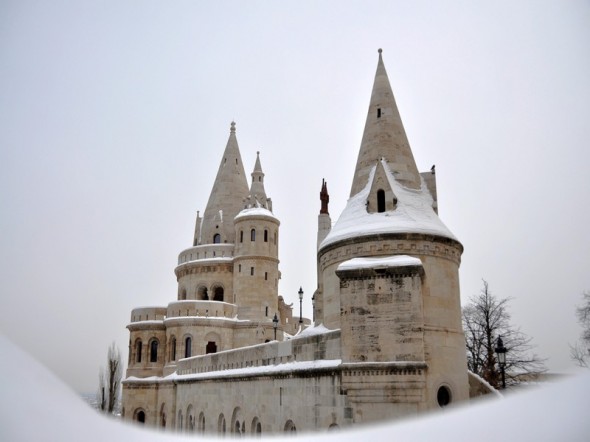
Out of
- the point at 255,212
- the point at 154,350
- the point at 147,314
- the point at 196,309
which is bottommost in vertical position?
the point at 154,350

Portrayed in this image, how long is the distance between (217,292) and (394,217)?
28.4 m

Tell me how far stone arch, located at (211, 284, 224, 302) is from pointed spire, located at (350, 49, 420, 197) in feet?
83.9

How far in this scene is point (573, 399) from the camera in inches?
95.4

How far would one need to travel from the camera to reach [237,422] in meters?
19.9

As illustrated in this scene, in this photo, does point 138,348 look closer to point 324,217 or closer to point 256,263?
point 256,263

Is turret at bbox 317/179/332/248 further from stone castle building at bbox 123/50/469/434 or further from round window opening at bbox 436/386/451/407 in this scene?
round window opening at bbox 436/386/451/407

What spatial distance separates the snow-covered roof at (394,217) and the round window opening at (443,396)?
4306 mm

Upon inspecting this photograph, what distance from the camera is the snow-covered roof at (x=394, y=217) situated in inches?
593

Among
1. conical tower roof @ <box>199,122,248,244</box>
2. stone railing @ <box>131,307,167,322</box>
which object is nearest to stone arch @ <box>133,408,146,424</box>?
stone railing @ <box>131,307,167,322</box>

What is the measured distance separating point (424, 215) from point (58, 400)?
14459 millimetres

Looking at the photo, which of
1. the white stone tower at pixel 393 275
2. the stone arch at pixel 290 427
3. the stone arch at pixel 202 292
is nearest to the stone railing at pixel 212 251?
the stone arch at pixel 202 292

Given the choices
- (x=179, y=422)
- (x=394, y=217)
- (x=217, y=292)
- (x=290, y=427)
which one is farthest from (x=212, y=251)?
(x=394, y=217)

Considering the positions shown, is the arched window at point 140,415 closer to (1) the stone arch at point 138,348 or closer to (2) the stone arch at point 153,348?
(2) the stone arch at point 153,348

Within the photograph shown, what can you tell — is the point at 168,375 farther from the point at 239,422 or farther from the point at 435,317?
the point at 435,317
